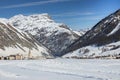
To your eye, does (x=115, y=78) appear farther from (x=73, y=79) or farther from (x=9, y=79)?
(x=9, y=79)

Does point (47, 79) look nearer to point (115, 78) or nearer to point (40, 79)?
point (40, 79)

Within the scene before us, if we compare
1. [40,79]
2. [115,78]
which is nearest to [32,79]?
[40,79]

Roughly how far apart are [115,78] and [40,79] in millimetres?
9598

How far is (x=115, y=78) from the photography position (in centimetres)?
4469

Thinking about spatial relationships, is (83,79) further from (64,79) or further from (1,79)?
(1,79)

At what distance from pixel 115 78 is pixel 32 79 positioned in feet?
34.9

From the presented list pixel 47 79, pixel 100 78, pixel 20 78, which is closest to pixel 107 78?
pixel 100 78

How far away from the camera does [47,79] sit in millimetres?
46125

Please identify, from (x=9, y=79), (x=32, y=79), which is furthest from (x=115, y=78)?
(x=9, y=79)

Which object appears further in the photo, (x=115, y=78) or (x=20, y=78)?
(x=20, y=78)

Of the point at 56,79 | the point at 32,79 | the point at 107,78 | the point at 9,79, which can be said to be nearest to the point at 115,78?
the point at 107,78

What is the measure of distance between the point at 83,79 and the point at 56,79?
3.42 m

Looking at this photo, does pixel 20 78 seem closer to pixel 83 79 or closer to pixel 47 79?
pixel 47 79

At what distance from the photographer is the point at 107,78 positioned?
4506 centimetres
